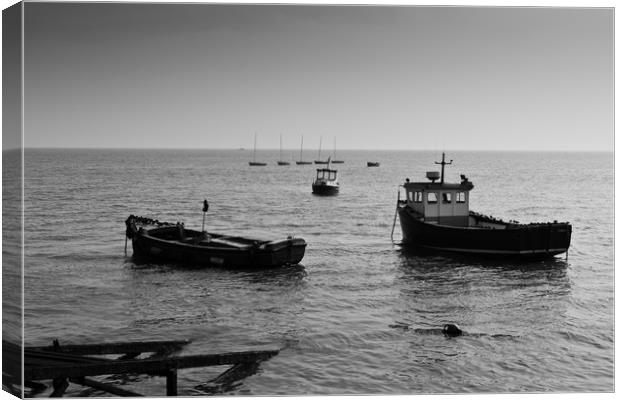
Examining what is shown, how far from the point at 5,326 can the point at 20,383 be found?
934 millimetres

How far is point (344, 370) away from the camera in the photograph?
512 inches

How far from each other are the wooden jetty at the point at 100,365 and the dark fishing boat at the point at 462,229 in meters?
13.2

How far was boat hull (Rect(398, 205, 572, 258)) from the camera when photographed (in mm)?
24016

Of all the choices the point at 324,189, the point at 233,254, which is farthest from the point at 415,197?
the point at 324,189

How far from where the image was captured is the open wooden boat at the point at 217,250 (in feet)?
74.3

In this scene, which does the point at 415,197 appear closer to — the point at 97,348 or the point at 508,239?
the point at 508,239

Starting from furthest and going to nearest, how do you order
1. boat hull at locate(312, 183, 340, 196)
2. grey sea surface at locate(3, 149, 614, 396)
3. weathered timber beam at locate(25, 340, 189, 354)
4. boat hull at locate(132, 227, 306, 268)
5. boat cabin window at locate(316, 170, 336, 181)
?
boat cabin window at locate(316, 170, 336, 181), boat hull at locate(312, 183, 340, 196), boat hull at locate(132, 227, 306, 268), grey sea surface at locate(3, 149, 614, 396), weathered timber beam at locate(25, 340, 189, 354)

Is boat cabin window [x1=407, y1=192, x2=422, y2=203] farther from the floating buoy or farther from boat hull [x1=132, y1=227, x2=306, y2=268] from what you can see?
the floating buoy

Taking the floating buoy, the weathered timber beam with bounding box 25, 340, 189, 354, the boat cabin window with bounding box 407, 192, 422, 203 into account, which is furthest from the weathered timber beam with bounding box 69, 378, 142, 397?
the boat cabin window with bounding box 407, 192, 422, 203

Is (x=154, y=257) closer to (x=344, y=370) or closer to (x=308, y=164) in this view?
(x=344, y=370)

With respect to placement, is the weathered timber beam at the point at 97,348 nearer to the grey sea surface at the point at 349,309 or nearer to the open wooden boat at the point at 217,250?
the grey sea surface at the point at 349,309

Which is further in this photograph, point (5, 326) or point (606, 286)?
point (606, 286)

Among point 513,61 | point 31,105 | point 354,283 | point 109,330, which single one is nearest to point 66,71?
point 31,105

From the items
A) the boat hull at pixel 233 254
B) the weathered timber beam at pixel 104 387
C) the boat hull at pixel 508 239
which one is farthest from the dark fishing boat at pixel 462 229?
the weathered timber beam at pixel 104 387
